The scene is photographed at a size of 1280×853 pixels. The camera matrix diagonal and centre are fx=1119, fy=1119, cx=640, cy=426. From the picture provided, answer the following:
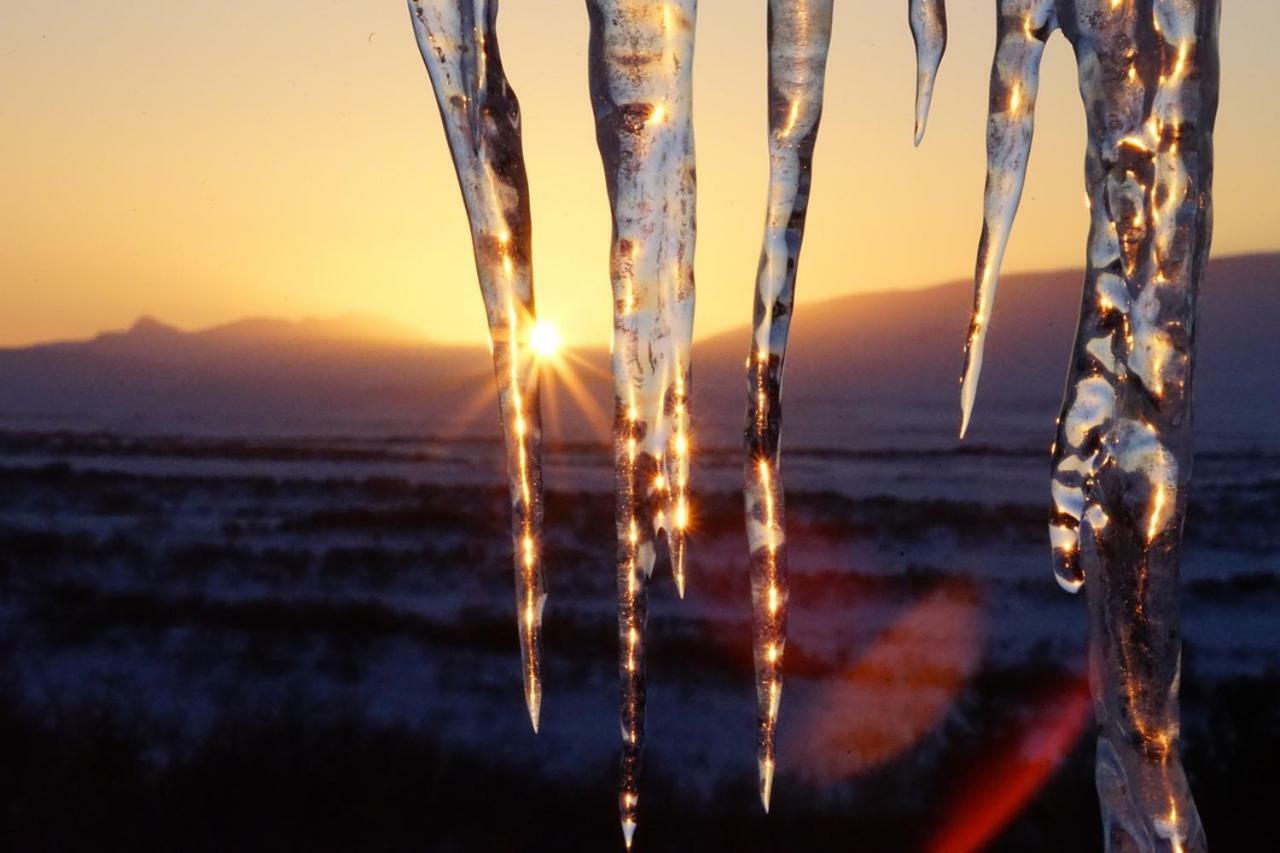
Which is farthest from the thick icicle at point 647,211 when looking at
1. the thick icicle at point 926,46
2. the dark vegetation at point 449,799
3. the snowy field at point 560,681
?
the snowy field at point 560,681

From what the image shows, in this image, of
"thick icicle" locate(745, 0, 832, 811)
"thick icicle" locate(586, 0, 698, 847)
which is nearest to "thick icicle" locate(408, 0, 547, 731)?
"thick icicle" locate(586, 0, 698, 847)

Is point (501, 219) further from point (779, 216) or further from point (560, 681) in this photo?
point (560, 681)

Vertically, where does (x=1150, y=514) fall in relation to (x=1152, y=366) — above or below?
below

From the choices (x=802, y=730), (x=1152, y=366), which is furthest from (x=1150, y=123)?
(x=802, y=730)

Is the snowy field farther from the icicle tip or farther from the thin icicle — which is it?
the thin icicle

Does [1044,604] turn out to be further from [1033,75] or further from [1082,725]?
[1033,75]

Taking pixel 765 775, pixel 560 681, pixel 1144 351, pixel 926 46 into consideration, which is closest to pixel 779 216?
pixel 926 46

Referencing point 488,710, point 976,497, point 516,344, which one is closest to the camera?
point 516,344
